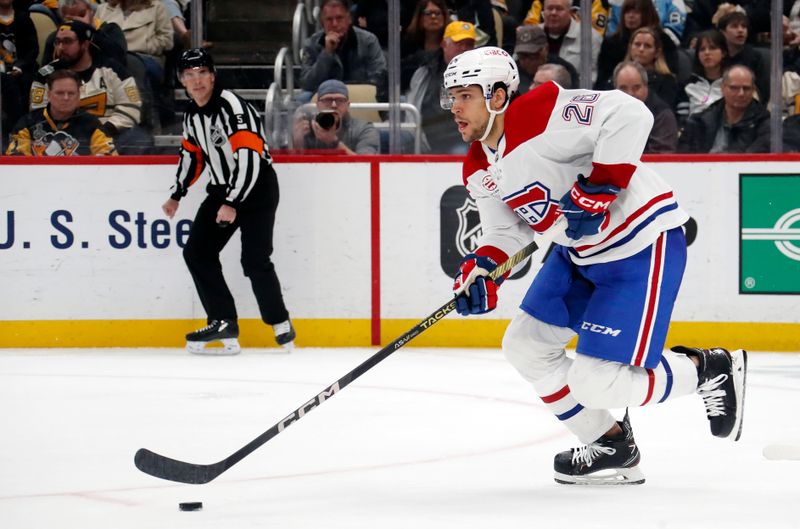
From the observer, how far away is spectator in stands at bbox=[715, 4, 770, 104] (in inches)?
244

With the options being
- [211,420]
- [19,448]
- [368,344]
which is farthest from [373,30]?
[19,448]

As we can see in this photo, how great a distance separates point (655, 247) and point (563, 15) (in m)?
3.50

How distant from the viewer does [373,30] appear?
635cm

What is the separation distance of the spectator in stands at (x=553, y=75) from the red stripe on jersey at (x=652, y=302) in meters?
3.35

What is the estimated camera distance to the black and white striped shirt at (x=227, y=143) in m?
5.84

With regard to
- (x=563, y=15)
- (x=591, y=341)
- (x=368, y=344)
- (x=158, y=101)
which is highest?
(x=563, y=15)

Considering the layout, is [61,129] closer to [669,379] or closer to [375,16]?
[375,16]

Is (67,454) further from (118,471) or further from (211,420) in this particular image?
(211,420)

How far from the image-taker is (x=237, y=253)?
6.27 m

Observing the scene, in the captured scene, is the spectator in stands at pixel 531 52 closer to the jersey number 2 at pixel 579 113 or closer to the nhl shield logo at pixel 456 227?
the nhl shield logo at pixel 456 227

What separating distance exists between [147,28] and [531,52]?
6.28 ft

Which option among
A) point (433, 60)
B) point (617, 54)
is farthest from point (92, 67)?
point (617, 54)

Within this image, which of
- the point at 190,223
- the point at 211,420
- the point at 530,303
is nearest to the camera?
→ the point at 530,303

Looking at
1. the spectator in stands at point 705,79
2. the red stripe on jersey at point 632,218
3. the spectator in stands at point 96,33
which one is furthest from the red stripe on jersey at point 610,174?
the spectator in stands at point 96,33
